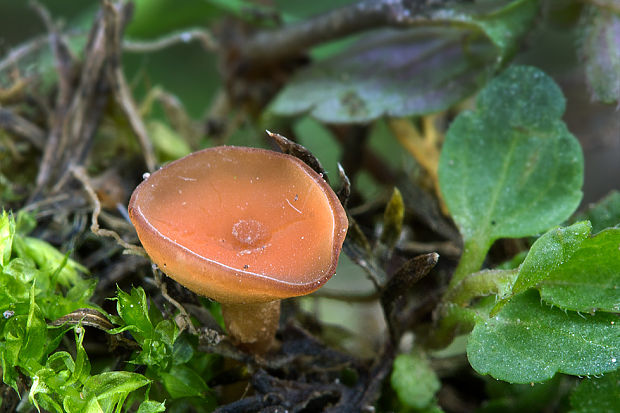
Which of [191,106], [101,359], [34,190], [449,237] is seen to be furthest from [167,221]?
[191,106]

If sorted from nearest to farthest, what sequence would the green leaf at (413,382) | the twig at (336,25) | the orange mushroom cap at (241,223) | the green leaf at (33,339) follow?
1. the orange mushroom cap at (241,223)
2. the green leaf at (33,339)
3. the green leaf at (413,382)
4. the twig at (336,25)

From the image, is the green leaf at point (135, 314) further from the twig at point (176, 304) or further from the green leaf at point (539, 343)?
the green leaf at point (539, 343)

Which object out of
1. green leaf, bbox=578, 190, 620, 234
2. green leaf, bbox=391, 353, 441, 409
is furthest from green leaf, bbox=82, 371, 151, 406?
green leaf, bbox=578, 190, 620, 234

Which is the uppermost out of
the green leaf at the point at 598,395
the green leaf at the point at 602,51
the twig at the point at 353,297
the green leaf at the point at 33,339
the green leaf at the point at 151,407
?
the green leaf at the point at 602,51

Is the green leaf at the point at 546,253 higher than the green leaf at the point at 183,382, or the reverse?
the green leaf at the point at 546,253

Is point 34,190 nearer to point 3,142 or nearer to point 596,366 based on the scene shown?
point 3,142

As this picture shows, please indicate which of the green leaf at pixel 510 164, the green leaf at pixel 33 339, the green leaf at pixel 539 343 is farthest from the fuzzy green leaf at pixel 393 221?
the green leaf at pixel 33 339

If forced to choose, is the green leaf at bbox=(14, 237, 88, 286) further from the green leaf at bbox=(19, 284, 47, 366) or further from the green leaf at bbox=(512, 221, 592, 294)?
the green leaf at bbox=(512, 221, 592, 294)
